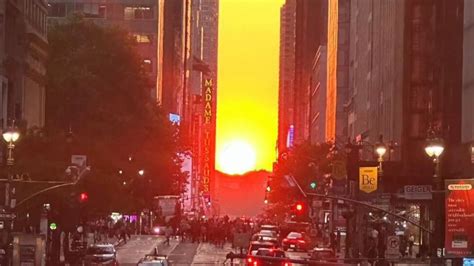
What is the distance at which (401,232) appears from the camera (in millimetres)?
89250

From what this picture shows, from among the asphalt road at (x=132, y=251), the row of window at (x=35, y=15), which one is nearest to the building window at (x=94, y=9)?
the asphalt road at (x=132, y=251)

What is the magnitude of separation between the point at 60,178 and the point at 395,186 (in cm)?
2255

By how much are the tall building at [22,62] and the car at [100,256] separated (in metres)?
19.8

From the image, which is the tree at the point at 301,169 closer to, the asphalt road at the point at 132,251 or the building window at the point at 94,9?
the asphalt road at the point at 132,251

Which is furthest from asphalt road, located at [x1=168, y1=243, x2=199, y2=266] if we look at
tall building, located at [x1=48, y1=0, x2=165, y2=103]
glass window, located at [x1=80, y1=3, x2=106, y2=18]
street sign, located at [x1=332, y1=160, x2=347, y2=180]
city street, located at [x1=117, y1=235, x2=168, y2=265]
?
glass window, located at [x1=80, y1=3, x2=106, y2=18]

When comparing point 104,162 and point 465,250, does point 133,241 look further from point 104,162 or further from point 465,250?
point 465,250

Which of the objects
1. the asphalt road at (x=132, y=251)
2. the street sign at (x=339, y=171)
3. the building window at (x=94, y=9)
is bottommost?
the asphalt road at (x=132, y=251)

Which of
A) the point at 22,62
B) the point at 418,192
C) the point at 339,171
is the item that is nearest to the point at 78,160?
the point at 339,171

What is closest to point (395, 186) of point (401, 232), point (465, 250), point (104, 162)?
point (401, 232)

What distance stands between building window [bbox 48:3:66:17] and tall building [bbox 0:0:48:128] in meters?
69.4

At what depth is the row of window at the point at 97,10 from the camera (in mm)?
168625

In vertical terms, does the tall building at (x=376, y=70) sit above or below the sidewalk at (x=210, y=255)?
above

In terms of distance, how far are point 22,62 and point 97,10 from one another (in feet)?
279

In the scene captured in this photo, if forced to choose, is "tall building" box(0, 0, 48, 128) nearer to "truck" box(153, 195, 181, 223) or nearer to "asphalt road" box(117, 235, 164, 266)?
"asphalt road" box(117, 235, 164, 266)
